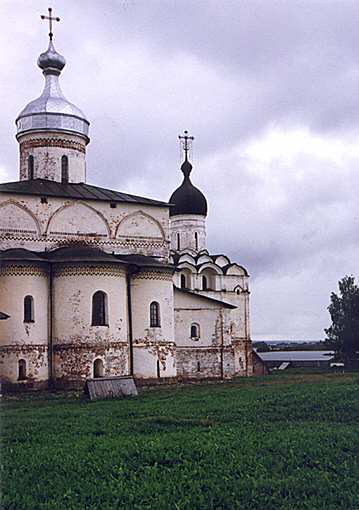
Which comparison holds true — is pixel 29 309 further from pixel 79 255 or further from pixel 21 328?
pixel 79 255

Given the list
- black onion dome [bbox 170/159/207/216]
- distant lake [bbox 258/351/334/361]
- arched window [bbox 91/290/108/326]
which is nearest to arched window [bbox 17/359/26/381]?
arched window [bbox 91/290/108/326]

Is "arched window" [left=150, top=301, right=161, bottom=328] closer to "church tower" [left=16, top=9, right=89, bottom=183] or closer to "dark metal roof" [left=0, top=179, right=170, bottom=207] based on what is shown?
"dark metal roof" [left=0, top=179, right=170, bottom=207]

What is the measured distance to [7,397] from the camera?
22031 millimetres

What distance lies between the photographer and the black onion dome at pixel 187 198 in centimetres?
3903

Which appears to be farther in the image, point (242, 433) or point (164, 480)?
point (242, 433)

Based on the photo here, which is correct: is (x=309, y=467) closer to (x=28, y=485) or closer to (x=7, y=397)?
(x=28, y=485)

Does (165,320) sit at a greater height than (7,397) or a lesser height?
greater

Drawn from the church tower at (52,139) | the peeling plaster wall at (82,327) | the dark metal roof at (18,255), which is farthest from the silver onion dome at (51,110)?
the peeling plaster wall at (82,327)

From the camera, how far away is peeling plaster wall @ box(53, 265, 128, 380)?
2375 cm

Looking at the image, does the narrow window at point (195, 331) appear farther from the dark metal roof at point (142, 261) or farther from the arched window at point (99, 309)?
the arched window at point (99, 309)

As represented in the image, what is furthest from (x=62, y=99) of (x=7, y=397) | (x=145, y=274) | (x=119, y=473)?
(x=119, y=473)

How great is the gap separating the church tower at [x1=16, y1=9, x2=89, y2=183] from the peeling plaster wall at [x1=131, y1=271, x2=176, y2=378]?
570 centimetres

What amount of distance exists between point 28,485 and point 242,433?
14.7ft

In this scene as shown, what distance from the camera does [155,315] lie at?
2641 cm
